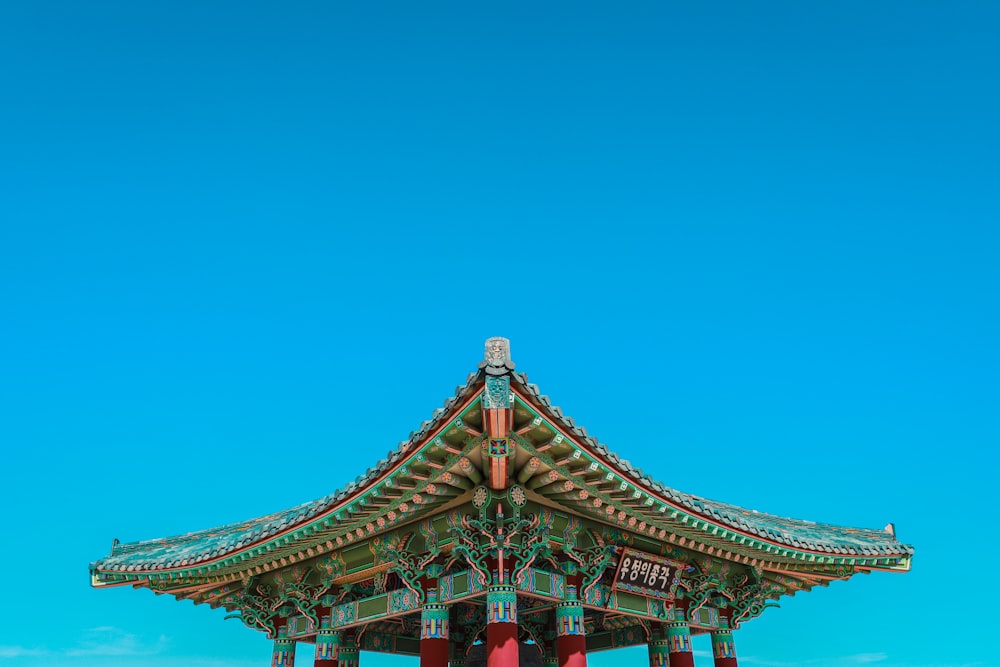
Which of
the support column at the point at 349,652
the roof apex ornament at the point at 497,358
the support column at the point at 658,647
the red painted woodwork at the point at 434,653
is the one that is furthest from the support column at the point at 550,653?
the roof apex ornament at the point at 497,358

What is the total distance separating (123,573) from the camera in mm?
17859

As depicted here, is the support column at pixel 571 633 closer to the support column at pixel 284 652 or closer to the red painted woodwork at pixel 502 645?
the red painted woodwork at pixel 502 645

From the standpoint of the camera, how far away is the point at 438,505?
1490 cm

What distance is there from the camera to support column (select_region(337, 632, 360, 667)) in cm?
1786

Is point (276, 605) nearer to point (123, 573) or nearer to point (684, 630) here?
point (123, 573)

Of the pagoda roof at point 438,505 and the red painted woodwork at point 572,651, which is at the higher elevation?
the pagoda roof at point 438,505

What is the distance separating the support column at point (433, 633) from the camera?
15.0 m

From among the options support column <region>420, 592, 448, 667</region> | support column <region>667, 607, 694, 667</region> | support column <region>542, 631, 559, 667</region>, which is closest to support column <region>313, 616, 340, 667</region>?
support column <region>420, 592, 448, 667</region>

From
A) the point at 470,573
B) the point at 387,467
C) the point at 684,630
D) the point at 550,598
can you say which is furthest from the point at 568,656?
the point at 387,467

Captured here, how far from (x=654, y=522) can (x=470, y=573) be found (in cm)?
369

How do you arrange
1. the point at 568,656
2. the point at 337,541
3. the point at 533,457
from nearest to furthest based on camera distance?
the point at 533,457 < the point at 568,656 < the point at 337,541

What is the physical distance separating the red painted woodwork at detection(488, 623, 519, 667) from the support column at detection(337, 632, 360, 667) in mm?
5260

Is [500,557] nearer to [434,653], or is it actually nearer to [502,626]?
[502,626]

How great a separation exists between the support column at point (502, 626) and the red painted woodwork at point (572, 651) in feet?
4.21
